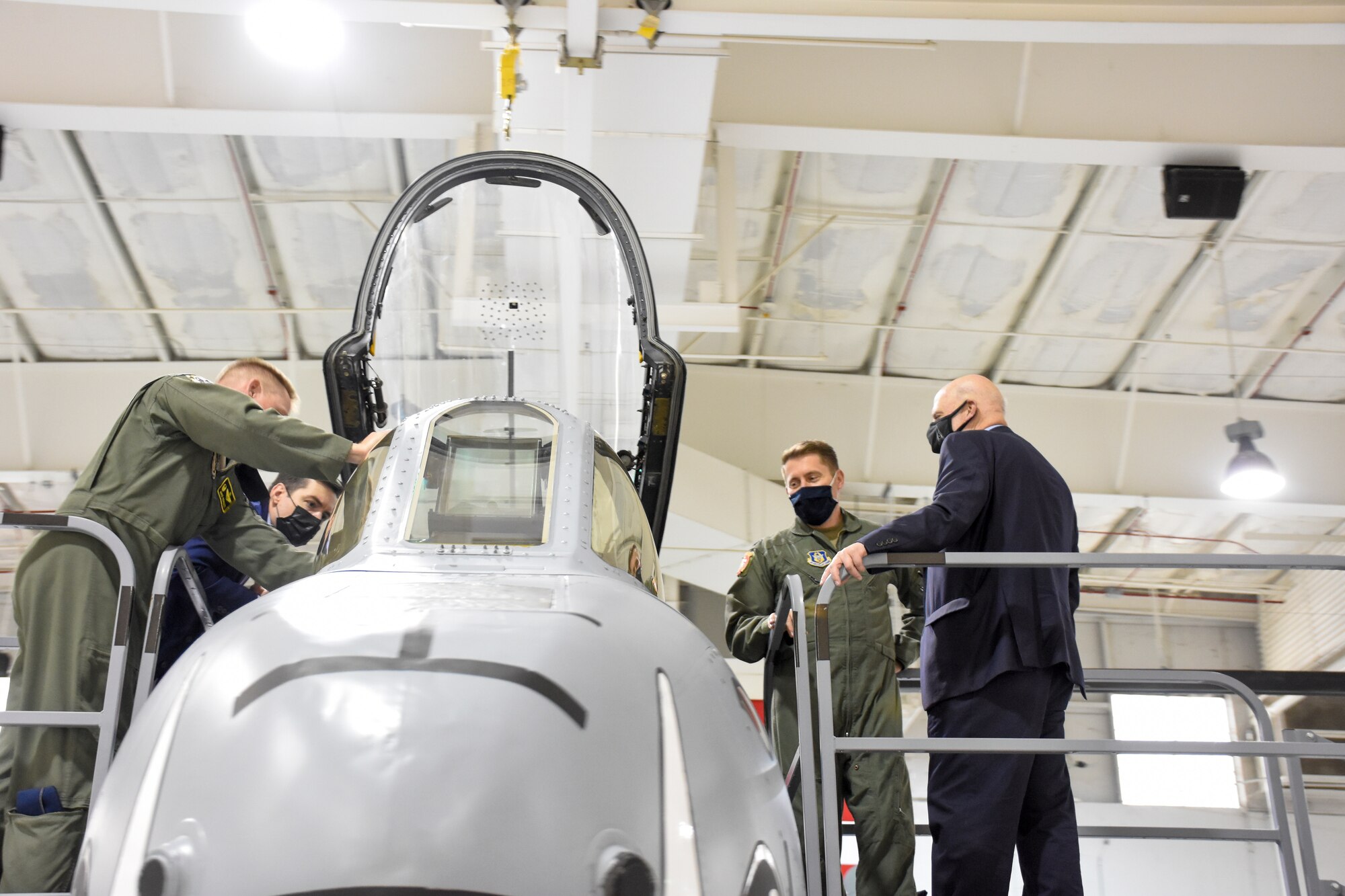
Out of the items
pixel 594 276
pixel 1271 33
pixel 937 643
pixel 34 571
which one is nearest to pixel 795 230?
pixel 1271 33

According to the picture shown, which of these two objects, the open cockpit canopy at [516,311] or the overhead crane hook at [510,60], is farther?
the overhead crane hook at [510,60]

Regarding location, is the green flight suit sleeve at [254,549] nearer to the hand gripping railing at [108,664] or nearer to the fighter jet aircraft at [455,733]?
the hand gripping railing at [108,664]

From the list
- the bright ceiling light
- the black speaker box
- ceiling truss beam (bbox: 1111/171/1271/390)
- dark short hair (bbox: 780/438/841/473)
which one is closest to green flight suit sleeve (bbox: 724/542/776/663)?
dark short hair (bbox: 780/438/841/473)

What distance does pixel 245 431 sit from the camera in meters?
3.18

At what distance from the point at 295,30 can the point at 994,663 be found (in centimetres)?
490

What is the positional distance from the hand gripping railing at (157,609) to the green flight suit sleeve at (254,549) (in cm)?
34

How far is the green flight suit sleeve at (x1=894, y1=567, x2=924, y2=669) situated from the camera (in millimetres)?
4266

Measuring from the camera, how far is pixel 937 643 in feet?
10.9

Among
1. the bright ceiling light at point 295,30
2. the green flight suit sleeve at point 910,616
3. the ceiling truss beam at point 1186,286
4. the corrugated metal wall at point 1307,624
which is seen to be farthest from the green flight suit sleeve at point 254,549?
the corrugated metal wall at point 1307,624

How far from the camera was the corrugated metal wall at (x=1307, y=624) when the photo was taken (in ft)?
49.7

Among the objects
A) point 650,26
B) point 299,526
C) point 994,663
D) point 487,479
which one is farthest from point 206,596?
point 650,26

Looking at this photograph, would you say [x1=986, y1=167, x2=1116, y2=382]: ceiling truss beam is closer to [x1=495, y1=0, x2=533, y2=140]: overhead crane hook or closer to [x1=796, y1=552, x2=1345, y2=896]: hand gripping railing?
[x1=495, y1=0, x2=533, y2=140]: overhead crane hook

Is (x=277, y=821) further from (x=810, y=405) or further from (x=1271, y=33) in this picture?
(x=810, y=405)

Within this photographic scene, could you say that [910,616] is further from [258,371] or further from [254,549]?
[258,371]
